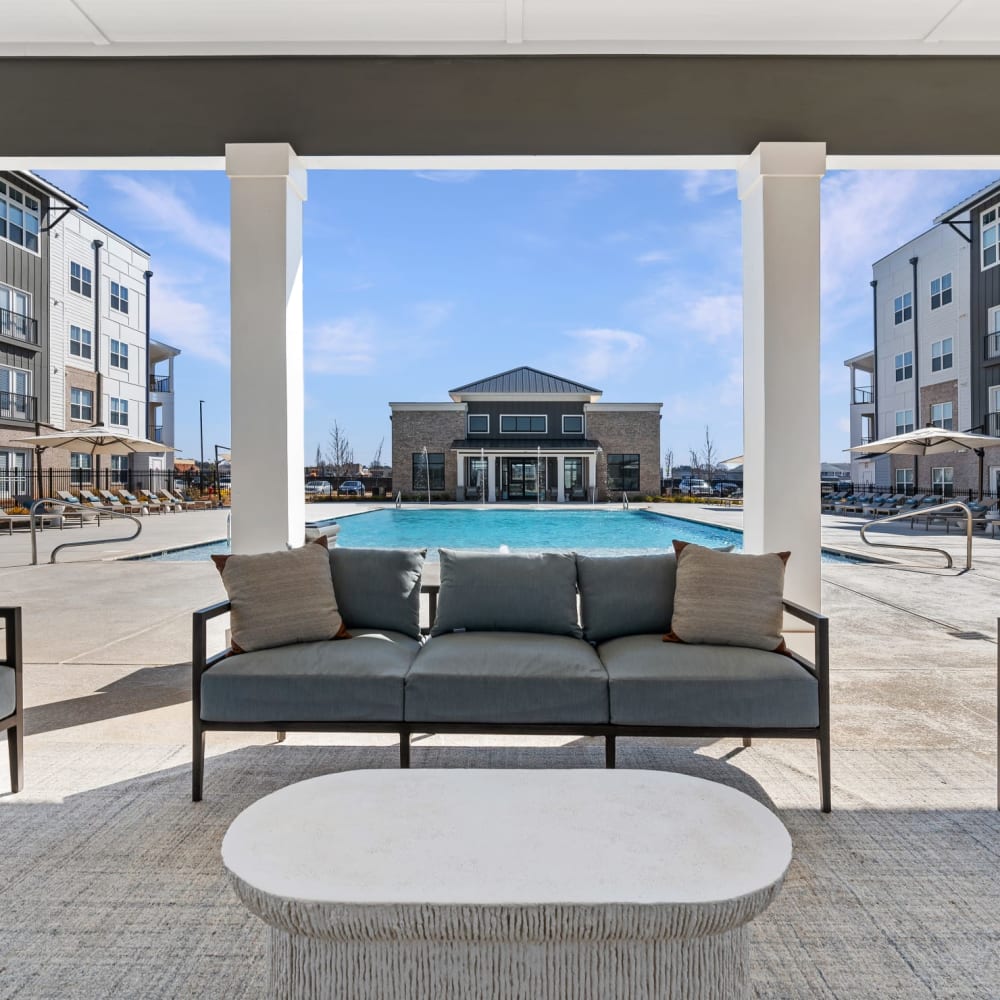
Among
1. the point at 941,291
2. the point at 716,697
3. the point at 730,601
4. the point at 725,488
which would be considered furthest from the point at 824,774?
the point at 725,488

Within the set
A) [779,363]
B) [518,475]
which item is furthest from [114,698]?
[518,475]

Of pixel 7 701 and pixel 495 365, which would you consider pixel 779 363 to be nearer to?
pixel 7 701

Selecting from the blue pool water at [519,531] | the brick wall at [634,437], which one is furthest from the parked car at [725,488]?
the blue pool water at [519,531]

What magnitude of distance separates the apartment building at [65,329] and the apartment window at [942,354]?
2417 cm

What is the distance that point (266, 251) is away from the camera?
13.2 ft

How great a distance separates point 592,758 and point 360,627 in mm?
1208

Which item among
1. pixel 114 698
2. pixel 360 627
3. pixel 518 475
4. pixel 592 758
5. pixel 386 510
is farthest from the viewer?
pixel 518 475

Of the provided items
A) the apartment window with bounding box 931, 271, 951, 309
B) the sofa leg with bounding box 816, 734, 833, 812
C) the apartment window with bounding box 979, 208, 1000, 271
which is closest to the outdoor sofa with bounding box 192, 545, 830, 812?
the sofa leg with bounding box 816, 734, 833, 812

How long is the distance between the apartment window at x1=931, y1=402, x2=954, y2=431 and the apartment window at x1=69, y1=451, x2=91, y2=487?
963 inches

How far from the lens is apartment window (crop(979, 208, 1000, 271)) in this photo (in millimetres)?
17656

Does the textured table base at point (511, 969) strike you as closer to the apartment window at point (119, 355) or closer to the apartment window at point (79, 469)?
the apartment window at point (79, 469)

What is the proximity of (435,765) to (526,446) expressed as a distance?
23.6 m

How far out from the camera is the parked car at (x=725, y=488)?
98.2ft

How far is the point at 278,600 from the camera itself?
295 cm
